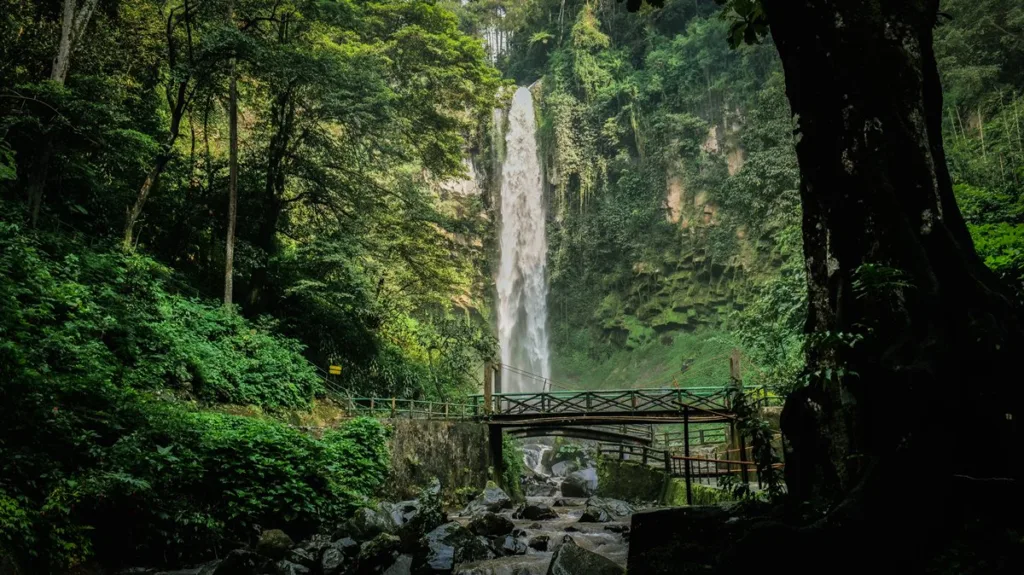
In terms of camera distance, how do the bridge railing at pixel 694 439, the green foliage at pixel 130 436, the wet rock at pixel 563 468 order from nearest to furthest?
the green foliage at pixel 130 436, the bridge railing at pixel 694 439, the wet rock at pixel 563 468

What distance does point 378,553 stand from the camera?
9227 millimetres

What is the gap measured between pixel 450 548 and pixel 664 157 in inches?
1322

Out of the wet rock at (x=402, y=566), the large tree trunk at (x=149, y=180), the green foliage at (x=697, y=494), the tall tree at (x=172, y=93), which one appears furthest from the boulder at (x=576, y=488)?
the large tree trunk at (x=149, y=180)

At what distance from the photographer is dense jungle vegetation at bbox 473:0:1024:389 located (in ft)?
81.6

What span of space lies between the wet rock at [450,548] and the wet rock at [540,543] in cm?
98

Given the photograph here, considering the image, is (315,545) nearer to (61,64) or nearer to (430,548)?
(430,548)

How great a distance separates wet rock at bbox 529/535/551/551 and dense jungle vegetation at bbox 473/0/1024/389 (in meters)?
14.5

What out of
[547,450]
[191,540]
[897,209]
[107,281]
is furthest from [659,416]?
[547,450]

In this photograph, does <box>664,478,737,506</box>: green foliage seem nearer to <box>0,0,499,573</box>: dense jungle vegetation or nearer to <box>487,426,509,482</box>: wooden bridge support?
<box>487,426,509,482</box>: wooden bridge support

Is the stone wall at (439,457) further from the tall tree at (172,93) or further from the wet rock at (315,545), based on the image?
the tall tree at (172,93)

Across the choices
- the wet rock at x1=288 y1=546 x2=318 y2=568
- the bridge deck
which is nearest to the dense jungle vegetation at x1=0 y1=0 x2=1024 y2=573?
the wet rock at x1=288 y1=546 x2=318 y2=568

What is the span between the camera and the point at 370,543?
9.41m

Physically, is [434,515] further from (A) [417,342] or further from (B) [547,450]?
(B) [547,450]

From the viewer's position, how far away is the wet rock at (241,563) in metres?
7.95
